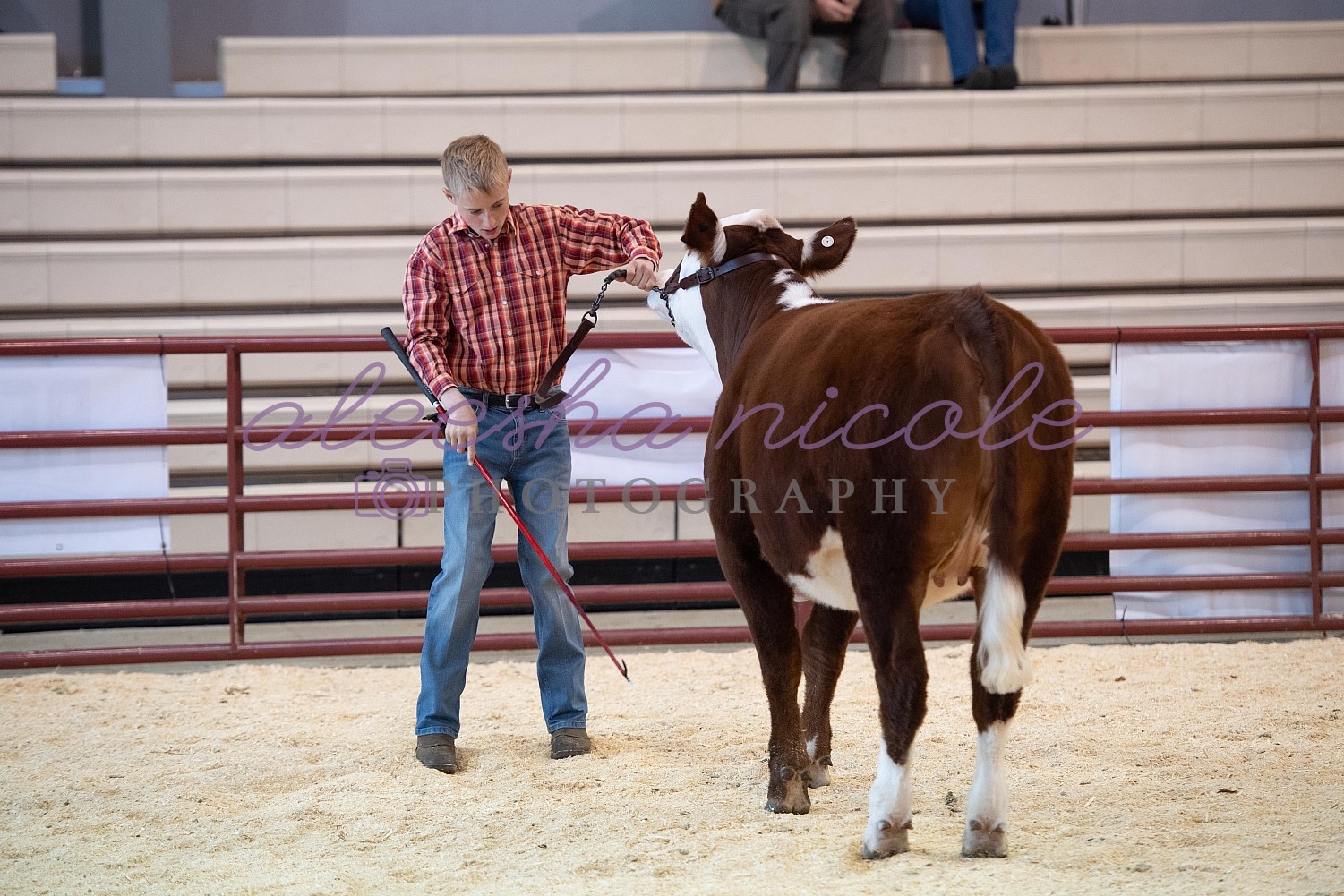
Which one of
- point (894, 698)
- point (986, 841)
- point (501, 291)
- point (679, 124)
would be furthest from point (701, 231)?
point (679, 124)

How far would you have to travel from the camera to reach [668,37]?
6.66 meters

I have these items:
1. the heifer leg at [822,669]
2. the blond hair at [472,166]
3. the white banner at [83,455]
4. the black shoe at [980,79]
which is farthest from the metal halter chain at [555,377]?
the black shoe at [980,79]

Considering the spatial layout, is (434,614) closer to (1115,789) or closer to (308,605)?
(308,605)

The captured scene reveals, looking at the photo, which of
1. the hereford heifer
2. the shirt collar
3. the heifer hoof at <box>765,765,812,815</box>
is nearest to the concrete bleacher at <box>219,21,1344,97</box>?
the shirt collar

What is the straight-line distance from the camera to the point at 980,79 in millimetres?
6539

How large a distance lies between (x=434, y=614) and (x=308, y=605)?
4.84 ft

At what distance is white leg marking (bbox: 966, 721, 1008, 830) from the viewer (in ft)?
7.67

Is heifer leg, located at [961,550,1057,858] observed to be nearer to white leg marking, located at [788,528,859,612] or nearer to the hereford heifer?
the hereford heifer

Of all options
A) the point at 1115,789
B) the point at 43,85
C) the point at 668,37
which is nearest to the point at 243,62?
the point at 43,85

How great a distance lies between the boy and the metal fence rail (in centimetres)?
106

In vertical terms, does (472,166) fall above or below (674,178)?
below

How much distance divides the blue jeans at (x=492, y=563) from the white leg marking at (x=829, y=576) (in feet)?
2.84

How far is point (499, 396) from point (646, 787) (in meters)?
1.10

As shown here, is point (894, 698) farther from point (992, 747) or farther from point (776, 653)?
point (776, 653)
